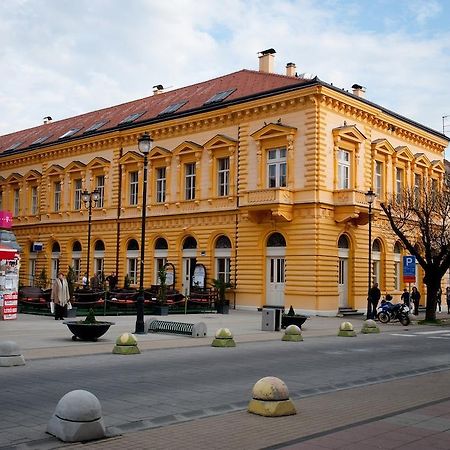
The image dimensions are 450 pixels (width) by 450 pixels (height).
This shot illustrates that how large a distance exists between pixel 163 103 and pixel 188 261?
13.1 meters

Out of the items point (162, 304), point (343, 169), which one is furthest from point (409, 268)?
point (162, 304)

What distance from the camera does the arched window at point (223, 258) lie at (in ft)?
129

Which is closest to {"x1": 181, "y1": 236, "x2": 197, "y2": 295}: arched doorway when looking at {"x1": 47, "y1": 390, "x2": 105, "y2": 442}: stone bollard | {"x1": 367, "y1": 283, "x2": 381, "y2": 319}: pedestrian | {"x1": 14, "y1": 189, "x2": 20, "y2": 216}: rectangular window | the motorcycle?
{"x1": 367, "y1": 283, "x2": 381, "y2": 319}: pedestrian

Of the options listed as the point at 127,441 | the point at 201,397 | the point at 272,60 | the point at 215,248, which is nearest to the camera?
the point at 127,441

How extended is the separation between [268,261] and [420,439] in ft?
96.1

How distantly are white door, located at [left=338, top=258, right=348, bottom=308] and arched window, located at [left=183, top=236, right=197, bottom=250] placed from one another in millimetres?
9589

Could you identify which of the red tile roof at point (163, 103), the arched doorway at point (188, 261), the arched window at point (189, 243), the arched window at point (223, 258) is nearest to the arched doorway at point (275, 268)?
the arched window at point (223, 258)

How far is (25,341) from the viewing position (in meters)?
18.8

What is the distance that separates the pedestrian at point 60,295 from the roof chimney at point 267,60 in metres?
23.4

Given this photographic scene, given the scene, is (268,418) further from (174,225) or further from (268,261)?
(174,225)

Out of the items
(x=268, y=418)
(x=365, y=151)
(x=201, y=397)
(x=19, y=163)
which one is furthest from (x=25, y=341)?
(x=19, y=163)

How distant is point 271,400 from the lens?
905cm

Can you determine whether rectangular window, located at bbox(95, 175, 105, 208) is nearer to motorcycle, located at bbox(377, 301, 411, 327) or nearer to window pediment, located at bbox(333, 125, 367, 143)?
window pediment, located at bbox(333, 125, 367, 143)

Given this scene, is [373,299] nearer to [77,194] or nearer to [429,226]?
[429,226]
